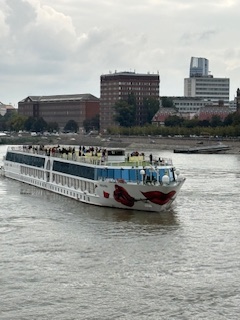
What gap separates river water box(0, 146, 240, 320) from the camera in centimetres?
2528

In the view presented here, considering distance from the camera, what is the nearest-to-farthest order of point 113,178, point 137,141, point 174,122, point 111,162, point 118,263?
point 118,263 < point 113,178 < point 111,162 < point 137,141 < point 174,122

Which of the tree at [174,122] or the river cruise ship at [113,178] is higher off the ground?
the tree at [174,122]

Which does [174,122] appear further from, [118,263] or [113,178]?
[118,263]

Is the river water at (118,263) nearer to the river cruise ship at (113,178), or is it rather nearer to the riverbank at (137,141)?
the river cruise ship at (113,178)

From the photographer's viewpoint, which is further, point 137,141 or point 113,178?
point 137,141

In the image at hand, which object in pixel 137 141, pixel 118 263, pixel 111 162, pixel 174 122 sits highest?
pixel 174 122

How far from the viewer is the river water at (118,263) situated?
25281 mm

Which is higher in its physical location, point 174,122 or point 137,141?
point 174,122

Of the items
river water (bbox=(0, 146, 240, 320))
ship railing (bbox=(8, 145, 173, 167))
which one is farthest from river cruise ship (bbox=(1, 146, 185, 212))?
river water (bbox=(0, 146, 240, 320))

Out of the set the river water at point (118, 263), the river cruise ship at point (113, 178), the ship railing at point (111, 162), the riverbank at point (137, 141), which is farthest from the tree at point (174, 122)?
the river water at point (118, 263)

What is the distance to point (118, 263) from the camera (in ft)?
101

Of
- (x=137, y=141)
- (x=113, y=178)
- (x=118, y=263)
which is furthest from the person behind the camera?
(x=137, y=141)

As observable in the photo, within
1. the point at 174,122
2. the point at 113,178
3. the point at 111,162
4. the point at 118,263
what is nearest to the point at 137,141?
the point at 174,122

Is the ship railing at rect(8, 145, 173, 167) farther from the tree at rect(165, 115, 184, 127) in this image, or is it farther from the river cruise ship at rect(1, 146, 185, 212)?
the tree at rect(165, 115, 184, 127)
